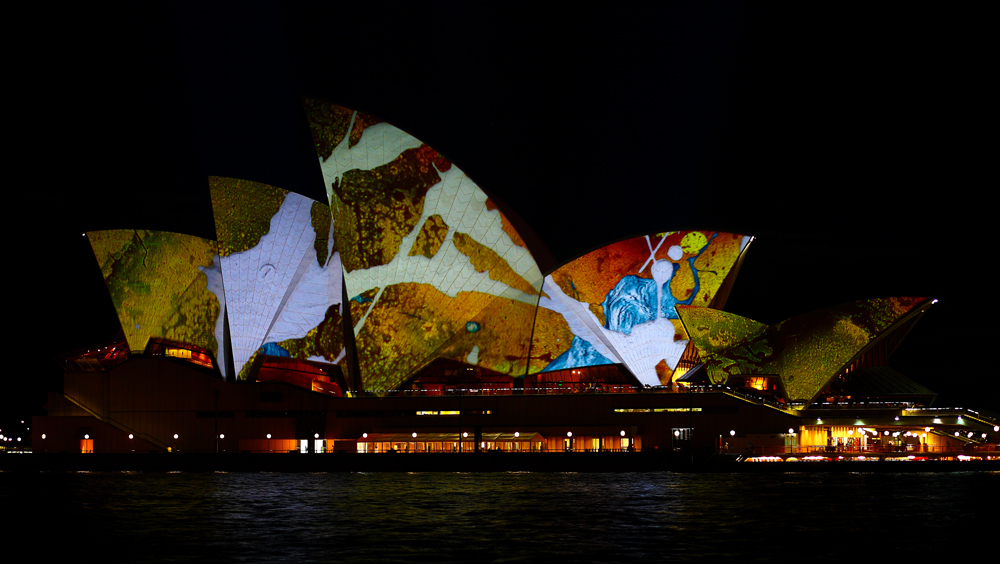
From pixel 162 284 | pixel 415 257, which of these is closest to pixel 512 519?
pixel 415 257

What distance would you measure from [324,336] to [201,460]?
378 inches

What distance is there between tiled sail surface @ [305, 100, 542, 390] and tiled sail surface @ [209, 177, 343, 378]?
6.86 ft

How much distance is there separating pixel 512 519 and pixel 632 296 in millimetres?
30832

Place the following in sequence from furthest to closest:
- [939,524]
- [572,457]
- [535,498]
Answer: [572,457]
[535,498]
[939,524]

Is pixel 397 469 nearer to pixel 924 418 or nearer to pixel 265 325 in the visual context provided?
pixel 265 325

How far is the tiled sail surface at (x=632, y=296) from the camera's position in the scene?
59500 mm

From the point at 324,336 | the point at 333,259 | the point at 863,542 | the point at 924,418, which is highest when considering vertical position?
the point at 333,259

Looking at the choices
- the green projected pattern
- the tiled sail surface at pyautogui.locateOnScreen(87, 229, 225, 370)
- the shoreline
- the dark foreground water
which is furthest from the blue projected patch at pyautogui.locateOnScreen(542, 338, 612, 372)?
the green projected pattern

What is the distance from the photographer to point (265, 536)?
2781 centimetres

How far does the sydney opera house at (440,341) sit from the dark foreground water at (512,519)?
38.7 feet

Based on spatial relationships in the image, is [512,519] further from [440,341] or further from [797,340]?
[797,340]

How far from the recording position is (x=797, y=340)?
188ft

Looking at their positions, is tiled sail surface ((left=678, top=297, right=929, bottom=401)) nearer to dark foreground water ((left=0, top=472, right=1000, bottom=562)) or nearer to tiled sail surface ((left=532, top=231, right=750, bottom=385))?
tiled sail surface ((left=532, top=231, right=750, bottom=385))

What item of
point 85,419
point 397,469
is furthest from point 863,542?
point 85,419
